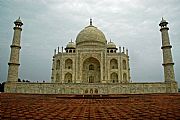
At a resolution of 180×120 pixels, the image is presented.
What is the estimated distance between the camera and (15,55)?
2248 cm

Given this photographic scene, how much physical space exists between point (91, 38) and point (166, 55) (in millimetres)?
12144

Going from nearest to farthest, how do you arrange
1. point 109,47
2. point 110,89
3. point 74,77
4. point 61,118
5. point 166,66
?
point 61,118 → point 110,89 → point 166,66 → point 74,77 → point 109,47

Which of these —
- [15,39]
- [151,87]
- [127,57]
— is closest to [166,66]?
[151,87]

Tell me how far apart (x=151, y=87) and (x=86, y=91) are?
750cm

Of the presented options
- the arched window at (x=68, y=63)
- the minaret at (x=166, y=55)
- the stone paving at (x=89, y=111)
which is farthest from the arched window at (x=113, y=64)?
the stone paving at (x=89, y=111)

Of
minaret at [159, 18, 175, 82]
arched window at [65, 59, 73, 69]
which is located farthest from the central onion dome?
minaret at [159, 18, 175, 82]

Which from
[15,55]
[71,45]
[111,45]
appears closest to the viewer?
[15,55]

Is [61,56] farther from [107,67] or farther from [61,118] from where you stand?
[61,118]

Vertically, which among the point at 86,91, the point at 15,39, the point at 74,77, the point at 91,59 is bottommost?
the point at 86,91

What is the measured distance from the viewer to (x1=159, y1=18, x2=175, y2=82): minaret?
21692mm

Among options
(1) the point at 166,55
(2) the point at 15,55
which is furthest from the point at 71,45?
(1) the point at 166,55

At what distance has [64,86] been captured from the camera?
2039cm

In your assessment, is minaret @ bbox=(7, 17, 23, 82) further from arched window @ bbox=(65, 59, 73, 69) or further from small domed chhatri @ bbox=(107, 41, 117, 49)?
small domed chhatri @ bbox=(107, 41, 117, 49)

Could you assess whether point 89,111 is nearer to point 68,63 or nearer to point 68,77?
point 68,77
